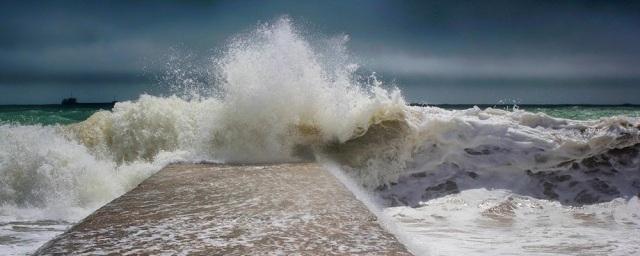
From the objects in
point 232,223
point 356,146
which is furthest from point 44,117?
point 232,223

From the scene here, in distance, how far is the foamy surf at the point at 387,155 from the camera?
18.9ft

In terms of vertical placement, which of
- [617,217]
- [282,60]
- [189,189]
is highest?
[282,60]

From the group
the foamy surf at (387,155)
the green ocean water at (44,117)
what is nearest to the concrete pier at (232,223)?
the foamy surf at (387,155)

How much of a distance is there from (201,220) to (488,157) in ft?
15.8

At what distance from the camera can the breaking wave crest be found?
628 cm

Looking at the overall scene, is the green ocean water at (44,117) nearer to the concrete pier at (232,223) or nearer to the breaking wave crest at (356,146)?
the breaking wave crest at (356,146)

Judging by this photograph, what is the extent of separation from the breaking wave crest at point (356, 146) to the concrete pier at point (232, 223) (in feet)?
7.80

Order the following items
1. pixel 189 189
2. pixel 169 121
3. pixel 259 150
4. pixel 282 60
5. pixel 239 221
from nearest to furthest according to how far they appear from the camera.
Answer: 1. pixel 239 221
2. pixel 189 189
3. pixel 259 150
4. pixel 282 60
5. pixel 169 121

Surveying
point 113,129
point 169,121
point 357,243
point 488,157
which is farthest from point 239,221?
point 113,129

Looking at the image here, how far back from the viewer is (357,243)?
239 cm

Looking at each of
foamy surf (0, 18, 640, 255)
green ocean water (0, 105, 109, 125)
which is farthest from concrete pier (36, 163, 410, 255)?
green ocean water (0, 105, 109, 125)

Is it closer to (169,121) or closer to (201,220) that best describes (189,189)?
(201,220)

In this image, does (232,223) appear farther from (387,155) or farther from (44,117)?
(44,117)

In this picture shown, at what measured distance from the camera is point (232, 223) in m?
2.78
